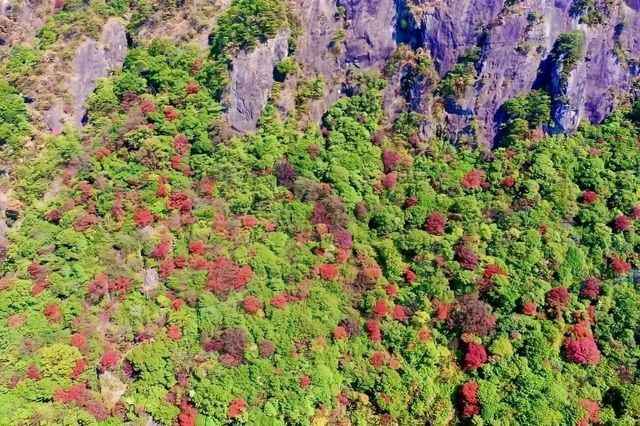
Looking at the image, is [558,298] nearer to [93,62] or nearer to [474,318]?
[474,318]

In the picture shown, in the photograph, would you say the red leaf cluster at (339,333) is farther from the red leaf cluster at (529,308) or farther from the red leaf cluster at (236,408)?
the red leaf cluster at (529,308)

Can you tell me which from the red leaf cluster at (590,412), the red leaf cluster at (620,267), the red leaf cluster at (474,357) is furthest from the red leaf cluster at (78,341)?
the red leaf cluster at (620,267)

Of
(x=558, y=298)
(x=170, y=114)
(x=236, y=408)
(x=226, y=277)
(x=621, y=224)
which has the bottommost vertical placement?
(x=236, y=408)

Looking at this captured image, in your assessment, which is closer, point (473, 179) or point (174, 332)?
point (174, 332)

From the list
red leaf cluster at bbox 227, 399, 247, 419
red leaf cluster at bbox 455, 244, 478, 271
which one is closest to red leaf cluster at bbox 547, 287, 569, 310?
red leaf cluster at bbox 455, 244, 478, 271

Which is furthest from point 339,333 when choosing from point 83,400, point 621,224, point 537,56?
point 537,56

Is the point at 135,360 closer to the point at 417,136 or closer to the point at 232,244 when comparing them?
the point at 232,244
